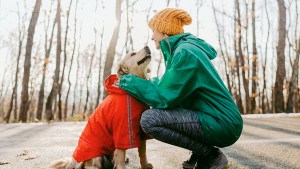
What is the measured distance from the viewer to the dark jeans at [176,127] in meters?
2.74

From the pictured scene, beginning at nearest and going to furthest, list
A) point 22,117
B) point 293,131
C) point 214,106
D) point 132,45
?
point 214,106
point 293,131
point 22,117
point 132,45

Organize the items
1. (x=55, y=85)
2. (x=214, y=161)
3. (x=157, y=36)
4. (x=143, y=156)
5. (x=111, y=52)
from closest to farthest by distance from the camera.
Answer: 1. (x=214, y=161)
2. (x=157, y=36)
3. (x=143, y=156)
4. (x=111, y=52)
5. (x=55, y=85)

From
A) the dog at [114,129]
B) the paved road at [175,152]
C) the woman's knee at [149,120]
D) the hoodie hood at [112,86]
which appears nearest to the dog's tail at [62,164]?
the dog at [114,129]

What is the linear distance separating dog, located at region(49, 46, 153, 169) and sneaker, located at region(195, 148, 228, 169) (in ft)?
1.97

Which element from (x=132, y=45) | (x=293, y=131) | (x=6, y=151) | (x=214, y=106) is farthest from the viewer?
(x=132, y=45)

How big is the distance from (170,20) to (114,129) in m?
1.10

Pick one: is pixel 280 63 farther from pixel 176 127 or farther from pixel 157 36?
pixel 176 127

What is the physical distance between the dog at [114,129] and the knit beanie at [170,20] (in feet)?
1.04

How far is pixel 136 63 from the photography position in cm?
315

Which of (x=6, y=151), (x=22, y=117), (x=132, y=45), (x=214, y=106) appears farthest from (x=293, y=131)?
(x=132, y=45)

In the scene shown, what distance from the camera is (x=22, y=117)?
1563 centimetres

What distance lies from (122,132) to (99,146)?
1.05 feet

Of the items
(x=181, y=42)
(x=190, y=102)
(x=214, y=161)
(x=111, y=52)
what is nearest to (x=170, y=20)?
(x=181, y=42)

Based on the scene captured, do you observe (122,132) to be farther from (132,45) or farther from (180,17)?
(132,45)
